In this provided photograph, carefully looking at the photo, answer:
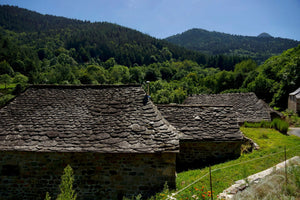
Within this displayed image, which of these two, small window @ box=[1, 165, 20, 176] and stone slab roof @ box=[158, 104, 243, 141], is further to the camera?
stone slab roof @ box=[158, 104, 243, 141]

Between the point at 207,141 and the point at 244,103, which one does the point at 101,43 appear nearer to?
the point at 244,103

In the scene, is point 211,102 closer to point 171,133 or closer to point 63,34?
point 171,133

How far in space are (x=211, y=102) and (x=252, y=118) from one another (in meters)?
5.07

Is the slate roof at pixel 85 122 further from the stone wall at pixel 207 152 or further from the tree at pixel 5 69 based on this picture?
the tree at pixel 5 69

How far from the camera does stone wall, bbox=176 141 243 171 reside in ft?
32.5

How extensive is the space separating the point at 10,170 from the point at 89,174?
10.7 feet

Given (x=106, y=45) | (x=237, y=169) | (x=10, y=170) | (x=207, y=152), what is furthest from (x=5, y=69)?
(x=237, y=169)

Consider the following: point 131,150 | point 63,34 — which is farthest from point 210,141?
point 63,34

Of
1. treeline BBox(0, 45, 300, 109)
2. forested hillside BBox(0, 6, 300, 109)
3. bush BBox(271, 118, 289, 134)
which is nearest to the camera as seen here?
bush BBox(271, 118, 289, 134)

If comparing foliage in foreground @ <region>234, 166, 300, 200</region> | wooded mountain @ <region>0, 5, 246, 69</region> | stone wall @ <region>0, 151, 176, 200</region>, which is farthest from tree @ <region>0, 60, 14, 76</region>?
foliage in foreground @ <region>234, 166, 300, 200</region>

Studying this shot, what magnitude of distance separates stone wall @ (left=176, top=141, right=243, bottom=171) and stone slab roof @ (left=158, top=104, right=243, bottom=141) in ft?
1.00

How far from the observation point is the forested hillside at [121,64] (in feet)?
149

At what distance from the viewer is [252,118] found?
19594 mm

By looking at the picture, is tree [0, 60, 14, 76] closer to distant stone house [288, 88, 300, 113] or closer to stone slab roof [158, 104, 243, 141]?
stone slab roof [158, 104, 243, 141]
